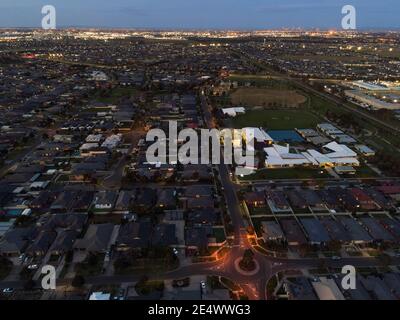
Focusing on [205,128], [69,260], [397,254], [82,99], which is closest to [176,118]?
[205,128]

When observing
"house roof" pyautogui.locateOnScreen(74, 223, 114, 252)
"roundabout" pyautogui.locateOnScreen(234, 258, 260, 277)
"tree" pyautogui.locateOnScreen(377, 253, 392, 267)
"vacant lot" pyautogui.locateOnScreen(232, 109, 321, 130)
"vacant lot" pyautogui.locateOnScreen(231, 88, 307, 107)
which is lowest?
"roundabout" pyautogui.locateOnScreen(234, 258, 260, 277)

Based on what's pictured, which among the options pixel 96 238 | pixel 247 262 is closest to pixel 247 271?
pixel 247 262

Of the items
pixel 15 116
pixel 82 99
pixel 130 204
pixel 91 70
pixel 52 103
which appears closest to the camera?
pixel 130 204

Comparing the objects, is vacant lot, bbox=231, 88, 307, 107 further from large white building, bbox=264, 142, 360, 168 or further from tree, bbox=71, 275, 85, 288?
tree, bbox=71, 275, 85, 288

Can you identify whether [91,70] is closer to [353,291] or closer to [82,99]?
[82,99]

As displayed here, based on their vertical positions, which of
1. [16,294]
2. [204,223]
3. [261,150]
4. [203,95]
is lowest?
[16,294]

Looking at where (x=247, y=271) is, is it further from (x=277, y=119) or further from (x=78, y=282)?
(x=277, y=119)

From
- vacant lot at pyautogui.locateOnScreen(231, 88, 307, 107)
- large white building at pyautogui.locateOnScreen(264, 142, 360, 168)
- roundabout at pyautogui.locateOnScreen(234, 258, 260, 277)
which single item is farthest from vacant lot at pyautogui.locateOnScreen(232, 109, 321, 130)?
roundabout at pyautogui.locateOnScreen(234, 258, 260, 277)
